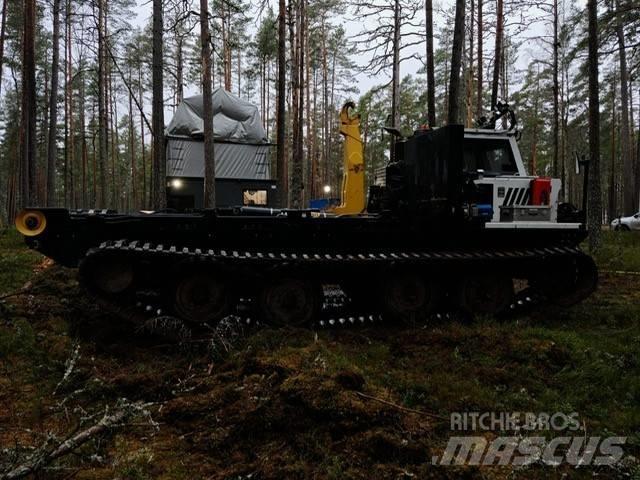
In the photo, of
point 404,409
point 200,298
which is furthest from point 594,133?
point 404,409

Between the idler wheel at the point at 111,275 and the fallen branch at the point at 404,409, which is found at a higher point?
the idler wheel at the point at 111,275

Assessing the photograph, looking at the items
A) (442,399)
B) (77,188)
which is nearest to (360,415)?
(442,399)

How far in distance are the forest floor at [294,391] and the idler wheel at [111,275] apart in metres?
0.66

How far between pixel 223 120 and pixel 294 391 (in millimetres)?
16299

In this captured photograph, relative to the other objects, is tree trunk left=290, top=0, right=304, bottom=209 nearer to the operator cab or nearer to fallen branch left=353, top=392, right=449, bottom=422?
the operator cab

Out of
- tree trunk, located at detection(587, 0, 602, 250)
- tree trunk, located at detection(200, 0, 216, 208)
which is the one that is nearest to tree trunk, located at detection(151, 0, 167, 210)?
tree trunk, located at detection(200, 0, 216, 208)

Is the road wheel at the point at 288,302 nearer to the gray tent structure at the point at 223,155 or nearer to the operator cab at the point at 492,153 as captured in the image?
the operator cab at the point at 492,153

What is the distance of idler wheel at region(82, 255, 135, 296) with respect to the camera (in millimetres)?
5609

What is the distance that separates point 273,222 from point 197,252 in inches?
46.9

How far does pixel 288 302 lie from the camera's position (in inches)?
253

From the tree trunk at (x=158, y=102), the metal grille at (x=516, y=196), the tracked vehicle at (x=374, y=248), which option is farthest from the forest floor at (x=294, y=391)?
the tree trunk at (x=158, y=102)

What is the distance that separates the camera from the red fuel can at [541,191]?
270 inches

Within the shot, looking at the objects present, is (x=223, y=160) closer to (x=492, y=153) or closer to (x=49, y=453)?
(x=492, y=153)

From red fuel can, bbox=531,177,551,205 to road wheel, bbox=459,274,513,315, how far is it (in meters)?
1.25
